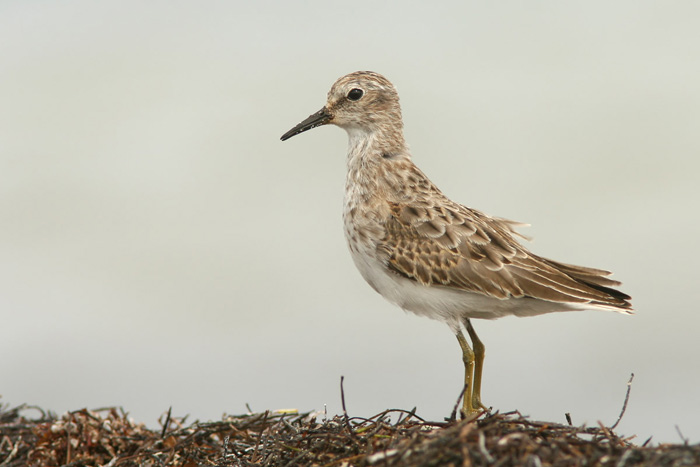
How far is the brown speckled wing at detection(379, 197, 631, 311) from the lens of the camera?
24.9ft

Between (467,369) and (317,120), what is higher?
(317,120)

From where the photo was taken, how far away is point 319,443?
6090 millimetres

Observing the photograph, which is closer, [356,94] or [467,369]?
[467,369]

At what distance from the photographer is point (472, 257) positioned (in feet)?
25.5

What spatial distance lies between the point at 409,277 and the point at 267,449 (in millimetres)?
2133

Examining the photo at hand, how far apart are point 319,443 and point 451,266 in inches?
91.1

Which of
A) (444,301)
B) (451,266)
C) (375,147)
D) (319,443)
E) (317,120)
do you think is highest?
(317,120)

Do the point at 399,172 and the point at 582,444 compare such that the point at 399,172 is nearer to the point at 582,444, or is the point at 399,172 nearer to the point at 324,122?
the point at 324,122

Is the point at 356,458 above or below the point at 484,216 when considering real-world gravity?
below

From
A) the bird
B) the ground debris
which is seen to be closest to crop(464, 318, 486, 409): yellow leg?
the bird

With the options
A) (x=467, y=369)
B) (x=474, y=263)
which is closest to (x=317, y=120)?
(x=474, y=263)

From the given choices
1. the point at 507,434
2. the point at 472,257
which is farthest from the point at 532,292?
the point at 507,434

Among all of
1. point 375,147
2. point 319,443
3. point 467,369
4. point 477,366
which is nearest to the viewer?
point 319,443

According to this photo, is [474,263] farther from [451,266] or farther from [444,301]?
[444,301]
